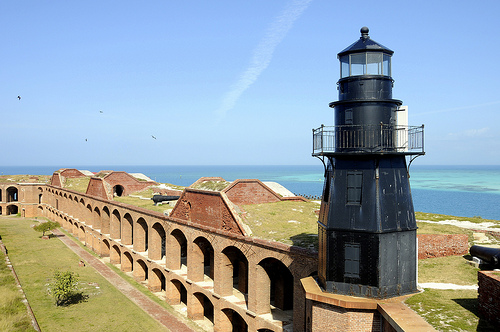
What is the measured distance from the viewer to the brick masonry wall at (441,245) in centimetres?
1655

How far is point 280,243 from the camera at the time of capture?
17156 millimetres

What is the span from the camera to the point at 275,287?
807 inches

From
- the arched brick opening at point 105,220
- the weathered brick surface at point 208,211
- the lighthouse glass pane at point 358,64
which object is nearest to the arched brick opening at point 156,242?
the weathered brick surface at point 208,211

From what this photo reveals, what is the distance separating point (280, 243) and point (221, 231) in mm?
5044

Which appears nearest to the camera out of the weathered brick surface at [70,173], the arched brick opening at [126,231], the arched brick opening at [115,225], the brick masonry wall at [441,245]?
the brick masonry wall at [441,245]

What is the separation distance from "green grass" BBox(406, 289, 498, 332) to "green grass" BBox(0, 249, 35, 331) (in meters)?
18.5

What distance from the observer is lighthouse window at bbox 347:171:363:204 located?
1173 cm

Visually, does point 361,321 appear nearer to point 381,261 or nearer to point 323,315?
point 323,315

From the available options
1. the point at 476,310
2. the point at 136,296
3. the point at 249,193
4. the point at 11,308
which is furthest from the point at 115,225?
the point at 476,310

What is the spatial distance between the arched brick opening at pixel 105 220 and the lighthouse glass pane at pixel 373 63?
112 feet

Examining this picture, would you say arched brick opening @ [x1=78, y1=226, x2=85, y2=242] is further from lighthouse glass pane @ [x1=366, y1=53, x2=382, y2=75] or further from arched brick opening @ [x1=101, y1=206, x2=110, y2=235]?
lighthouse glass pane @ [x1=366, y1=53, x2=382, y2=75]

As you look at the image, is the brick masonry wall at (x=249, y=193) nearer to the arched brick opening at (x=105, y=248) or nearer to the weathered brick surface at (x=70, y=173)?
the arched brick opening at (x=105, y=248)

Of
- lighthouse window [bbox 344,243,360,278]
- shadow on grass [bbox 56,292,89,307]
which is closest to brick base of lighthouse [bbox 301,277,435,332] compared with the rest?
lighthouse window [bbox 344,243,360,278]

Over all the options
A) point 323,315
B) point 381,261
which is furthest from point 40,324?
point 381,261
